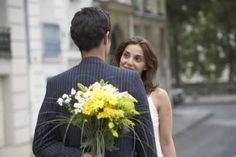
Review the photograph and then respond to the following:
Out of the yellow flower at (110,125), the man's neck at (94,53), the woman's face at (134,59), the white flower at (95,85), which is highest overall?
the man's neck at (94,53)

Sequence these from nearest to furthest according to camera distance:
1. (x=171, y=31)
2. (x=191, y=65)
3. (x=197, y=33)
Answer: (x=171, y=31) → (x=197, y=33) → (x=191, y=65)

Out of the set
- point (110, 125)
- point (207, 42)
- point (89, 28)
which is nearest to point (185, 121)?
point (89, 28)

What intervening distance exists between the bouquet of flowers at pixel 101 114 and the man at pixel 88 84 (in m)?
0.10

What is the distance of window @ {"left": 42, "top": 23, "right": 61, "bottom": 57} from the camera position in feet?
62.0

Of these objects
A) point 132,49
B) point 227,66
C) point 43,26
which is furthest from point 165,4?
point 132,49

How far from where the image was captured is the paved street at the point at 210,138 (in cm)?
1828

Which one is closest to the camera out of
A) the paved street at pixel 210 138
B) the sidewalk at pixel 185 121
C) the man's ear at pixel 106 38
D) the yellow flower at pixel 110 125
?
the yellow flower at pixel 110 125

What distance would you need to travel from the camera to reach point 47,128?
3.69 metres

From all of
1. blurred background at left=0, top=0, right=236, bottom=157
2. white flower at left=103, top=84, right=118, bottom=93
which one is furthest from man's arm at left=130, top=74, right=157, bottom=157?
blurred background at left=0, top=0, right=236, bottom=157

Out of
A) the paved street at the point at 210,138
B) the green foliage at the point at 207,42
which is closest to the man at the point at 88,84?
the paved street at the point at 210,138

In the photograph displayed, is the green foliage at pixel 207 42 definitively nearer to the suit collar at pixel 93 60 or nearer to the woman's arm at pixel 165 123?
the woman's arm at pixel 165 123

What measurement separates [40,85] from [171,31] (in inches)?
1195

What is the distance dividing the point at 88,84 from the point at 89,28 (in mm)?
303

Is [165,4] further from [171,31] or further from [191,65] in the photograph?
[191,65]
